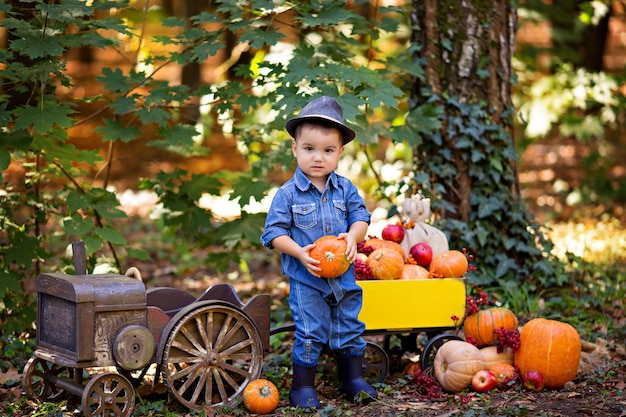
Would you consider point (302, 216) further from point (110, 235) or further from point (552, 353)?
point (110, 235)

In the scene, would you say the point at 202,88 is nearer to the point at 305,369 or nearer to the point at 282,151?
the point at 282,151

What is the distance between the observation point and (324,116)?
3658mm

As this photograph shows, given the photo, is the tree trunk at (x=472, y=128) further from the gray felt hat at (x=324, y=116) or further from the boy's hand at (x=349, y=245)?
the boy's hand at (x=349, y=245)

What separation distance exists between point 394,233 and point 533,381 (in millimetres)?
1156

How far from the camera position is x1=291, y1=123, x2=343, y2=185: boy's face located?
3.71 m

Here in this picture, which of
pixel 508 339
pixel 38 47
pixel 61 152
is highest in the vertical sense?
pixel 38 47

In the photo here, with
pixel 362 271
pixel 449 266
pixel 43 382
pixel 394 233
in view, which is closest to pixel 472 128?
pixel 394 233

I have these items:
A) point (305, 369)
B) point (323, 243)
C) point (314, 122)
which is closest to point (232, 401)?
point (305, 369)

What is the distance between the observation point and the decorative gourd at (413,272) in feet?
13.6

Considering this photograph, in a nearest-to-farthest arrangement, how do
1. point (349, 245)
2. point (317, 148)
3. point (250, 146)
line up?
1. point (349, 245)
2. point (317, 148)
3. point (250, 146)

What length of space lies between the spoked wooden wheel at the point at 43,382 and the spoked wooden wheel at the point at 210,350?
66 cm

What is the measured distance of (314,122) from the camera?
12.2 ft

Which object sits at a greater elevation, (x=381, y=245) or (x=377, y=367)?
(x=381, y=245)

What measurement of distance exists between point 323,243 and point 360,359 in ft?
2.49
